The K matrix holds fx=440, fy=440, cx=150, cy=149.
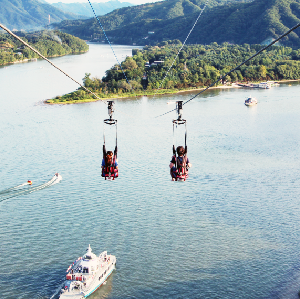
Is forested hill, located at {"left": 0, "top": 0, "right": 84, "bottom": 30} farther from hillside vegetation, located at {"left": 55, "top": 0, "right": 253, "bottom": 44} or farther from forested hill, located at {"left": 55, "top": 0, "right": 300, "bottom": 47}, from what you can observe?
forested hill, located at {"left": 55, "top": 0, "right": 300, "bottom": 47}

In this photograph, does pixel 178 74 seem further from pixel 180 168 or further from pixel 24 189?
pixel 180 168

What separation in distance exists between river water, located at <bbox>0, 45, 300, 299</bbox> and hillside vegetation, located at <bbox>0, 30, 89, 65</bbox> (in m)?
45.7

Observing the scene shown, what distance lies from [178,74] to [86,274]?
132ft

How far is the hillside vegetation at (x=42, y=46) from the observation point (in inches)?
2813

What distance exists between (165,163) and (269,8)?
78.5m

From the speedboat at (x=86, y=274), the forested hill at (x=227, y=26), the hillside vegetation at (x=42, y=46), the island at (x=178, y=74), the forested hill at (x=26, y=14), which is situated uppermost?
the forested hill at (x=26, y=14)

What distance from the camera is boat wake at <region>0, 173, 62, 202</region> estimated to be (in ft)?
56.4

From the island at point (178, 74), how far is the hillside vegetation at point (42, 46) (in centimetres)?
2370

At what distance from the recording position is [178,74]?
163 feet

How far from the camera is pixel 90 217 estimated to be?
1506 cm

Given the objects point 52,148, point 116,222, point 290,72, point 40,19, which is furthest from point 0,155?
point 40,19

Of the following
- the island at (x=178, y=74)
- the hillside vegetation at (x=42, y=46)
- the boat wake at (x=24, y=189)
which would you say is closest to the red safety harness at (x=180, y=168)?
the boat wake at (x=24, y=189)

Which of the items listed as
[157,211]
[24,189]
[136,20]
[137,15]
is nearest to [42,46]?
[136,20]

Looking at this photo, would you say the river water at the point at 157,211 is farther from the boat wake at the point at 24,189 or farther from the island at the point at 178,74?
the island at the point at 178,74
